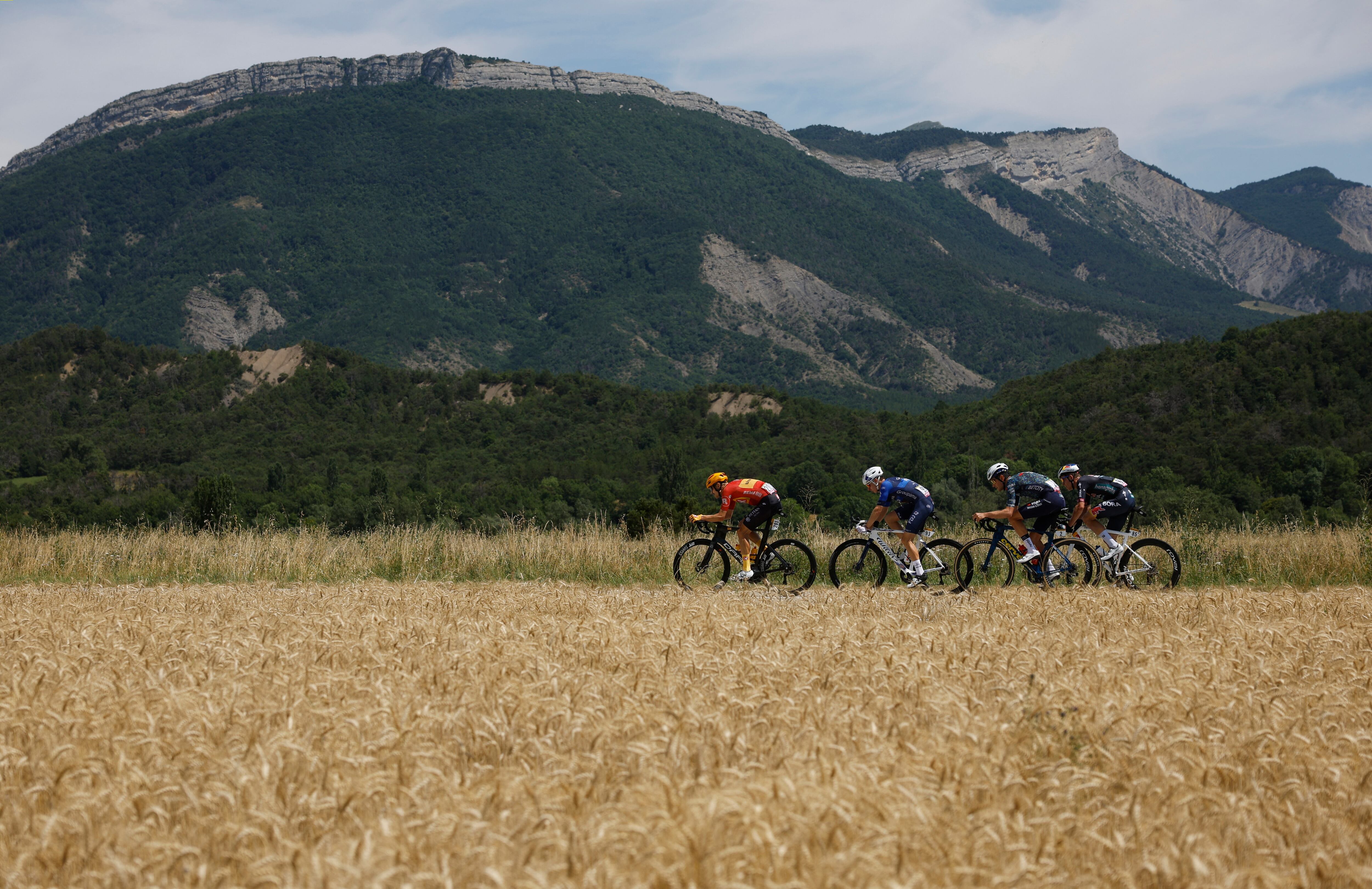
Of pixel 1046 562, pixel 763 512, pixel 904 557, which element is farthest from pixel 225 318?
pixel 1046 562

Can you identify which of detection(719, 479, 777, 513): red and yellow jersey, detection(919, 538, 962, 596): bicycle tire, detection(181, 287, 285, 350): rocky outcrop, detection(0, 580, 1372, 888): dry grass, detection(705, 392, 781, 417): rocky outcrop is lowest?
detection(919, 538, 962, 596): bicycle tire

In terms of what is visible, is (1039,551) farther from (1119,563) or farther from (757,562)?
(757,562)

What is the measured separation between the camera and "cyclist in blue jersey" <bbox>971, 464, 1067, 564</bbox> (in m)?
12.7

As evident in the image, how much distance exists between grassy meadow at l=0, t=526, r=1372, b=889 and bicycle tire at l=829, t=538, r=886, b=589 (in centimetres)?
372

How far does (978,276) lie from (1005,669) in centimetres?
19554

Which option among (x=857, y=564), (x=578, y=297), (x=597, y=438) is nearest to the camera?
(x=857, y=564)

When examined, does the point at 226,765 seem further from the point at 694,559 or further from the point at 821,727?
the point at 694,559

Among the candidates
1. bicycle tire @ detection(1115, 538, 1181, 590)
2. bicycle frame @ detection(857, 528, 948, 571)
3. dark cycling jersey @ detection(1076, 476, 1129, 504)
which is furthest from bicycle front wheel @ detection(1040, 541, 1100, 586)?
bicycle frame @ detection(857, 528, 948, 571)

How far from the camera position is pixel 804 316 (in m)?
168

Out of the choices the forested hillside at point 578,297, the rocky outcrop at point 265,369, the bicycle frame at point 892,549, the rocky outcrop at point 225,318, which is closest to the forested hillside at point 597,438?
the rocky outcrop at point 265,369

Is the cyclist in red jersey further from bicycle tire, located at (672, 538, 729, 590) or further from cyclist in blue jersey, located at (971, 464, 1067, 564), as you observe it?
cyclist in blue jersey, located at (971, 464, 1067, 564)

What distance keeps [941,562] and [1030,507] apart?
55.1 inches

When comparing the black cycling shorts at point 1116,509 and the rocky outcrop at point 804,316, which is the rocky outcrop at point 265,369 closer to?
the rocky outcrop at point 804,316

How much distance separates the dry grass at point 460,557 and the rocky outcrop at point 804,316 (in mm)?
131864
